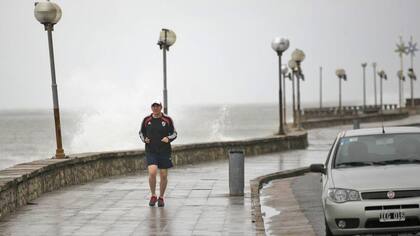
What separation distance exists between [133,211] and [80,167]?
5.51 m

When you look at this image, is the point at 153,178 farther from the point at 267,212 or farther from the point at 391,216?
the point at 391,216

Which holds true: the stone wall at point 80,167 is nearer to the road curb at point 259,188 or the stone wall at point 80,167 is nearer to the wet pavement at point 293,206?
the road curb at point 259,188

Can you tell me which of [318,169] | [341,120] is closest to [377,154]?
[318,169]

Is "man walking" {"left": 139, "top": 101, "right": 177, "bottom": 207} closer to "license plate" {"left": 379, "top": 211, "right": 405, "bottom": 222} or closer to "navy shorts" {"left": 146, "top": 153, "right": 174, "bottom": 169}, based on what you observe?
"navy shorts" {"left": 146, "top": 153, "right": 174, "bottom": 169}

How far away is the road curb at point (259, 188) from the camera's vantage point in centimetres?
1280

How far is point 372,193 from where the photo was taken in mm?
11203

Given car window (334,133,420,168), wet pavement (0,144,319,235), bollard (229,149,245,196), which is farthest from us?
bollard (229,149,245,196)

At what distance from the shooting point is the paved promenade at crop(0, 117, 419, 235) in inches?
495

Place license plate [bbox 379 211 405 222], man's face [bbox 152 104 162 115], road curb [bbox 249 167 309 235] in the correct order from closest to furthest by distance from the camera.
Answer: license plate [bbox 379 211 405 222] → road curb [bbox 249 167 309 235] → man's face [bbox 152 104 162 115]

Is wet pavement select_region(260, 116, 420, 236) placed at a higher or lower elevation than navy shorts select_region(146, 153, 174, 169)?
lower

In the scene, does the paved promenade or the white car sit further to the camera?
the paved promenade

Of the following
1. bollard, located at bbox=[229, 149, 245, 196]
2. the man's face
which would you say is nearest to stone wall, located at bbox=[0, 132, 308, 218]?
the man's face

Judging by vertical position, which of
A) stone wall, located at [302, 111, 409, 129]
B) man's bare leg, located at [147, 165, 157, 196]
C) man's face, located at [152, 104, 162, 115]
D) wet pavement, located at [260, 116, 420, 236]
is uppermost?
man's face, located at [152, 104, 162, 115]

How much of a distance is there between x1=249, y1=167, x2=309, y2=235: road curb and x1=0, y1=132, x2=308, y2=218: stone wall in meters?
3.39
